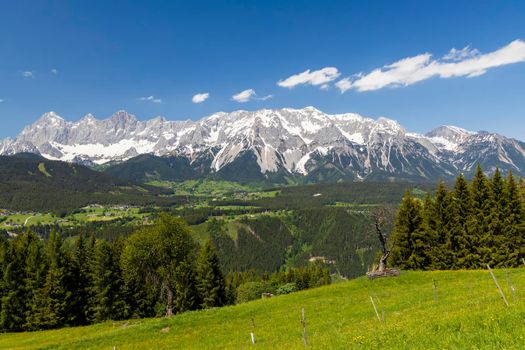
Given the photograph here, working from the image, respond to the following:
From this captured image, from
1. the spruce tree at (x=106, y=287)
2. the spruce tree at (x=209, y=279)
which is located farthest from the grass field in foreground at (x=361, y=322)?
the spruce tree at (x=209, y=279)

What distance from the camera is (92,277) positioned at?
242 ft

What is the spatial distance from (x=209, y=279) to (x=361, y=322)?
65.0 m

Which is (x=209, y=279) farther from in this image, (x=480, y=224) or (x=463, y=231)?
(x=480, y=224)

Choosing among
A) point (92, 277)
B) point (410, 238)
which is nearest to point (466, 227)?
point (410, 238)

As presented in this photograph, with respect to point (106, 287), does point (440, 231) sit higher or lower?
higher

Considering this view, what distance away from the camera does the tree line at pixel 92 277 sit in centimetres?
6041

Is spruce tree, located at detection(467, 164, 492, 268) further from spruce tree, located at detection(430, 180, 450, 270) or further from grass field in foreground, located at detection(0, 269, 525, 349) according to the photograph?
grass field in foreground, located at detection(0, 269, 525, 349)

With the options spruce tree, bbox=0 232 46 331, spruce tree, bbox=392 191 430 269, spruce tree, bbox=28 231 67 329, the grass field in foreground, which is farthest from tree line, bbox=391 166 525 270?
spruce tree, bbox=0 232 46 331

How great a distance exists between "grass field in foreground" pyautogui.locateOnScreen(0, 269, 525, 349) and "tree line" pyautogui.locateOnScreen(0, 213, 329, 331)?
9966 millimetres

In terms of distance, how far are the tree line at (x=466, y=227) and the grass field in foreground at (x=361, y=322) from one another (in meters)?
18.7

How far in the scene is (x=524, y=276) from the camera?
40281 millimetres

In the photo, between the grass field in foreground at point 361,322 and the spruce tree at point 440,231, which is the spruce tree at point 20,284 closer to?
the grass field in foreground at point 361,322

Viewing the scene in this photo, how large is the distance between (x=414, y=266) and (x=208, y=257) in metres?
48.0

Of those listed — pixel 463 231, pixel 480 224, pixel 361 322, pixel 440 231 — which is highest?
pixel 480 224
